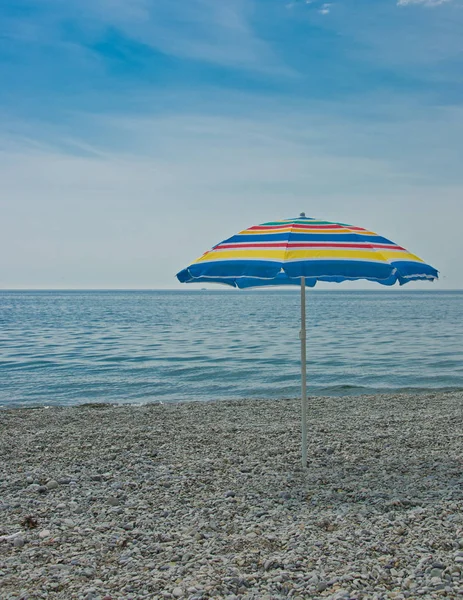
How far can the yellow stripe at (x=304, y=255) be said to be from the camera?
224 inches

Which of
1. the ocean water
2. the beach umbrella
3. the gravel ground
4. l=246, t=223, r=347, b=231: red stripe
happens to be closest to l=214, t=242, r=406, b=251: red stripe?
the beach umbrella

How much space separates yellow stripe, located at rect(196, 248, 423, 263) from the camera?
18.6ft

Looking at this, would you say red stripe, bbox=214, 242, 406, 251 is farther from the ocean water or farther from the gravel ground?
the ocean water

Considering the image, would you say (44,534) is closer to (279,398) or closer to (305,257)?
(305,257)

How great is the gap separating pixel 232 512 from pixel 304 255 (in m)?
2.54

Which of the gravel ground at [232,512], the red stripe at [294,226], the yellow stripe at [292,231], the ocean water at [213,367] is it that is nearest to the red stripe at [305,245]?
the yellow stripe at [292,231]

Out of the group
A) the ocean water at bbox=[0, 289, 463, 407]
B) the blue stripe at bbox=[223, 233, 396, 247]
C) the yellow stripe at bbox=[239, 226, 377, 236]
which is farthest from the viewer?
the ocean water at bbox=[0, 289, 463, 407]

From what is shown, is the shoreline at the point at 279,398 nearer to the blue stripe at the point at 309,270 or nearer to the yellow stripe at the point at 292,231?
the blue stripe at the point at 309,270

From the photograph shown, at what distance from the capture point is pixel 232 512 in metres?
5.55

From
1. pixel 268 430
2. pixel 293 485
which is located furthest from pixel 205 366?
pixel 293 485

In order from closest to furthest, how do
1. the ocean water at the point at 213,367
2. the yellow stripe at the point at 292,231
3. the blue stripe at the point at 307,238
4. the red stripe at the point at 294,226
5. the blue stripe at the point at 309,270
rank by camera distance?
the blue stripe at the point at 309,270, the blue stripe at the point at 307,238, the yellow stripe at the point at 292,231, the red stripe at the point at 294,226, the ocean water at the point at 213,367

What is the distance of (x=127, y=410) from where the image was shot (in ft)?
40.6

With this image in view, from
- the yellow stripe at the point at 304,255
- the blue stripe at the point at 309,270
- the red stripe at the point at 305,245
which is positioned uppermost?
the red stripe at the point at 305,245

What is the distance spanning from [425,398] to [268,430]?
5.51 metres
